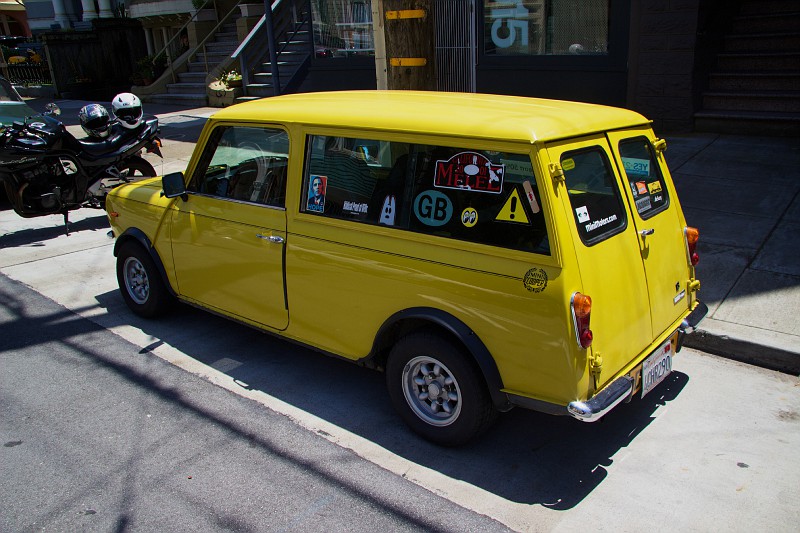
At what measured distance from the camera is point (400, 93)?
4758 mm

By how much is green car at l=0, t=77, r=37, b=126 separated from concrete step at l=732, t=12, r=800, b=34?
36.4 ft

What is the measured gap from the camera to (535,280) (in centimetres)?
332

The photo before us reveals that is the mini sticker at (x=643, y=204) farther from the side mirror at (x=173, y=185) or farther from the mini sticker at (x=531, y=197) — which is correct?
the side mirror at (x=173, y=185)

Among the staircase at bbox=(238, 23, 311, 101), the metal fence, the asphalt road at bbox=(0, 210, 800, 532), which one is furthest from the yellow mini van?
the metal fence

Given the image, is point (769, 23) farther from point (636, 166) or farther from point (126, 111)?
point (126, 111)

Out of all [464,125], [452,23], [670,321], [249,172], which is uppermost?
[452,23]

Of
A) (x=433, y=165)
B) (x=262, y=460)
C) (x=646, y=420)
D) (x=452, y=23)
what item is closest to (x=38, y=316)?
(x=262, y=460)

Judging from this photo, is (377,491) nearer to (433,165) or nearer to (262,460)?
(262,460)

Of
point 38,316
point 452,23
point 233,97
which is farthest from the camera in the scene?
point 233,97

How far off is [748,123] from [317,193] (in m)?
8.25

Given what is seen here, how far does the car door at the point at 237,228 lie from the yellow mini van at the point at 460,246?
15 mm

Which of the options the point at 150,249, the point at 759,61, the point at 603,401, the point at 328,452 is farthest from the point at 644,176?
the point at 759,61

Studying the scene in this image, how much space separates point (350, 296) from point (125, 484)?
1.61 m

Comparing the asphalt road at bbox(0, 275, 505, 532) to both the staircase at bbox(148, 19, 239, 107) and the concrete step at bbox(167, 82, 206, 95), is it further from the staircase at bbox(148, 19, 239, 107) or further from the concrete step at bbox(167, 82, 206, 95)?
the concrete step at bbox(167, 82, 206, 95)
